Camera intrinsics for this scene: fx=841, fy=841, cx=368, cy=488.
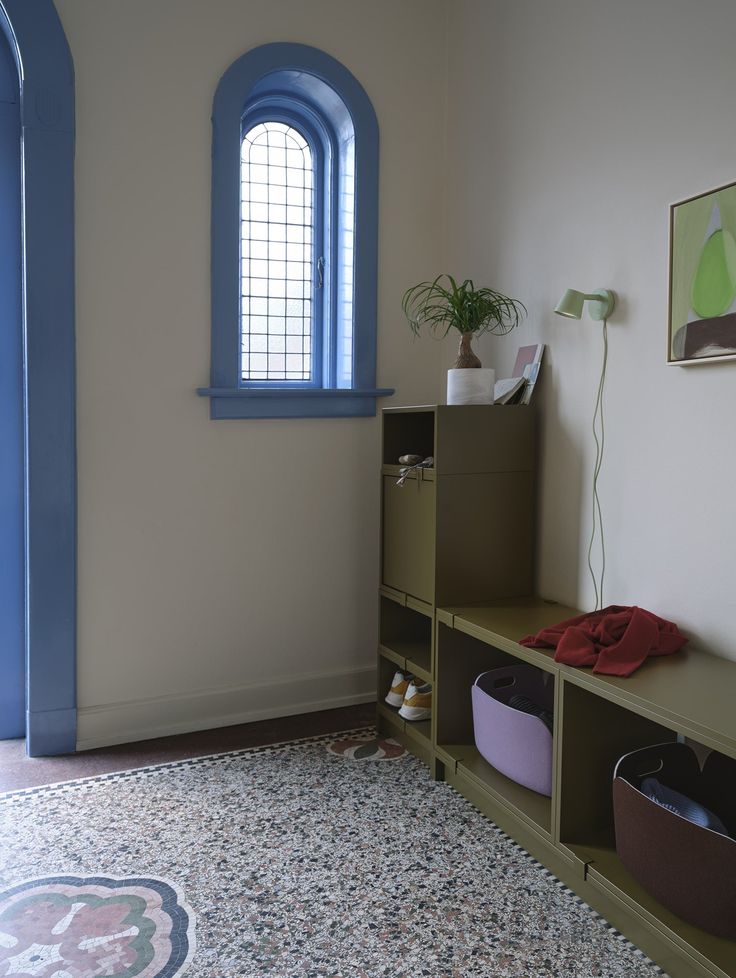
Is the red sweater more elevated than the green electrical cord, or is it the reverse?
the green electrical cord

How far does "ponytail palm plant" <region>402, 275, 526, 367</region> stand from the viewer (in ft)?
9.70

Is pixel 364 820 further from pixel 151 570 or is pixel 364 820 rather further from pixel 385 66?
pixel 385 66

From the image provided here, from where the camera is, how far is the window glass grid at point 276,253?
3305 millimetres

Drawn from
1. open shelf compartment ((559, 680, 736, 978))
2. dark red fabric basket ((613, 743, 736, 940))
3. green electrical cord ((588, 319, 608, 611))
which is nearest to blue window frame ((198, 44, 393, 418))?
green electrical cord ((588, 319, 608, 611))

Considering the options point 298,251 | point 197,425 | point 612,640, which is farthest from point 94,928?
point 298,251

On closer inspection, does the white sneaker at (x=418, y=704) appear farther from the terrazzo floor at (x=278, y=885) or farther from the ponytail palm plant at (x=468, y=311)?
the ponytail palm plant at (x=468, y=311)

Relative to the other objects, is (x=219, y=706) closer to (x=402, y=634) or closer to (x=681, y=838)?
(x=402, y=634)

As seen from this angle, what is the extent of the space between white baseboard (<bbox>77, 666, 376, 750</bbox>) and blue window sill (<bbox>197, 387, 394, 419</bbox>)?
1054 millimetres

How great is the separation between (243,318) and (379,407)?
650mm

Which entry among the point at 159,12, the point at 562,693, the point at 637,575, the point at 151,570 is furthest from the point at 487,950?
the point at 159,12

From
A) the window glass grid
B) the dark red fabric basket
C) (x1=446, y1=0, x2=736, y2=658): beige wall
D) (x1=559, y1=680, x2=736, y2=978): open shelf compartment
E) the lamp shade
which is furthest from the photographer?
the window glass grid

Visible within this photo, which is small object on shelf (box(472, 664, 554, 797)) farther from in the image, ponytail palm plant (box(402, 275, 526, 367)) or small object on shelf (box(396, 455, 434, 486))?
ponytail palm plant (box(402, 275, 526, 367))

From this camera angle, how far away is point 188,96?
3014 millimetres

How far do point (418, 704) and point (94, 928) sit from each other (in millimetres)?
1302
